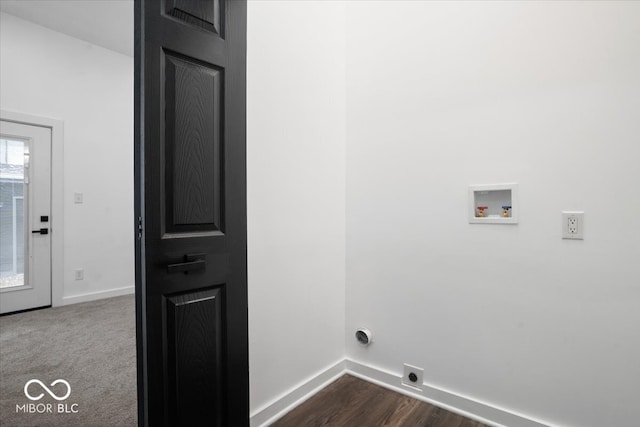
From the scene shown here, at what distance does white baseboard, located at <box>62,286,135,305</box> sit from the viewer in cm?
373

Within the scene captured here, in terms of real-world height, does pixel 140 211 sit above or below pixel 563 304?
above

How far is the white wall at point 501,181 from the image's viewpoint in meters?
1.36

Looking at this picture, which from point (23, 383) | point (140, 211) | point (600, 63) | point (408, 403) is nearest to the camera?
point (140, 211)

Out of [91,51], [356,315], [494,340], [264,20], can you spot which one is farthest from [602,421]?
[91,51]

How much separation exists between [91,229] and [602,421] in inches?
189

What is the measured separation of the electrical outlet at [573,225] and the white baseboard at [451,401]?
2.95ft

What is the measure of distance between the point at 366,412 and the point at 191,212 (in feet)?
4.66

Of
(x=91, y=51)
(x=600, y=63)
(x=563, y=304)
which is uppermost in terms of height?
(x=91, y=51)

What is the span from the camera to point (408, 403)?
1.82m

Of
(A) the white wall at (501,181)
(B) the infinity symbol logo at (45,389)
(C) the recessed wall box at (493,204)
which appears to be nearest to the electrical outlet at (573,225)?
(A) the white wall at (501,181)

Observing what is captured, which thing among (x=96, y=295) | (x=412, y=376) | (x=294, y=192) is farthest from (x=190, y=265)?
(x=96, y=295)

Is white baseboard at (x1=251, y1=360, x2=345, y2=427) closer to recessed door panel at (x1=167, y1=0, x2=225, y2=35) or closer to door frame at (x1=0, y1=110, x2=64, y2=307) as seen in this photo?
recessed door panel at (x1=167, y1=0, x2=225, y2=35)

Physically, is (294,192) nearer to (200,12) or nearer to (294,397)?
(200,12)

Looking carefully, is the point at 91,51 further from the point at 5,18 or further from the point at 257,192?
the point at 257,192
